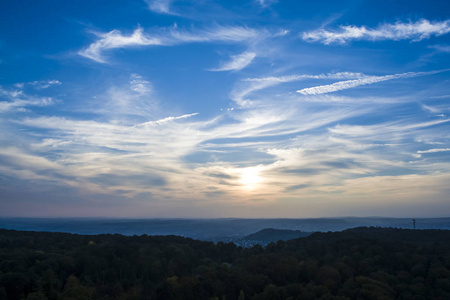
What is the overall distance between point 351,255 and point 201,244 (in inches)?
1328

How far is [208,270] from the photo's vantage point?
57656 mm

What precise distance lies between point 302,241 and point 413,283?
122 feet

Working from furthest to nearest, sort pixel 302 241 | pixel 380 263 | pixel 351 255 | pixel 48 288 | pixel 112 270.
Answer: pixel 302 241 → pixel 351 255 → pixel 380 263 → pixel 112 270 → pixel 48 288

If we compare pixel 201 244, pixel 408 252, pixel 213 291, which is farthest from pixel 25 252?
pixel 408 252

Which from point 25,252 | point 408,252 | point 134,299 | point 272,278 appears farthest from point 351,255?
→ point 25,252

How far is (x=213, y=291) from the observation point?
50406 mm

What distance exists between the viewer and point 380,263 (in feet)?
208

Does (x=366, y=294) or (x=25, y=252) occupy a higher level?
(x=25, y=252)

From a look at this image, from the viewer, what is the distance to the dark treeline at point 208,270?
46281 millimetres

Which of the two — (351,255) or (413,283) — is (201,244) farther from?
(413,283)

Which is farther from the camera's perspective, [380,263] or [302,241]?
[302,241]

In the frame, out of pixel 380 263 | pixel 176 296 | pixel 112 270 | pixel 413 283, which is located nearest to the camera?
pixel 176 296

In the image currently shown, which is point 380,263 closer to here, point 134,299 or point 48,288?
point 134,299

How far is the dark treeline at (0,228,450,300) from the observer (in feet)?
152
